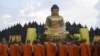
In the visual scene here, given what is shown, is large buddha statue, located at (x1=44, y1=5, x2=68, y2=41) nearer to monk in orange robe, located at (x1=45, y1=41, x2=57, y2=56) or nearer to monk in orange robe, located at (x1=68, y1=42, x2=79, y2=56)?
monk in orange robe, located at (x1=68, y1=42, x2=79, y2=56)

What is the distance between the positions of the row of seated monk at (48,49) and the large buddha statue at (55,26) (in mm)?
3709

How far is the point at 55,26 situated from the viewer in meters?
30.6

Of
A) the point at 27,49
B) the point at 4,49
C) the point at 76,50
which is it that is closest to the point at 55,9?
the point at 76,50

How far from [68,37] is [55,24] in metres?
1.63

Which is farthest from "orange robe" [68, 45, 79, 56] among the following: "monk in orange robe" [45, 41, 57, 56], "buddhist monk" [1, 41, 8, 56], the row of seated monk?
"buddhist monk" [1, 41, 8, 56]

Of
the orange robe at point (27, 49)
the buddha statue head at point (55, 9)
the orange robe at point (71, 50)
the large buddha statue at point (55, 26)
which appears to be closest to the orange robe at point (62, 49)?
the orange robe at point (71, 50)

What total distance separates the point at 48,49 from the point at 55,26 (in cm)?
518

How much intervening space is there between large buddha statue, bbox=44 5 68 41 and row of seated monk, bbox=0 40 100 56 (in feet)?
12.2

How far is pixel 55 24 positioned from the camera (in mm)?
30719

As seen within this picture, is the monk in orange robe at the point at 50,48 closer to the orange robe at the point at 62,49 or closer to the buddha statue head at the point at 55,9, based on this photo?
the orange robe at the point at 62,49

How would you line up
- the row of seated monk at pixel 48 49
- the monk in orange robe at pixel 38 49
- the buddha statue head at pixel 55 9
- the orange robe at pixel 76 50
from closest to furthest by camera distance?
the monk in orange robe at pixel 38 49, the row of seated monk at pixel 48 49, the orange robe at pixel 76 50, the buddha statue head at pixel 55 9

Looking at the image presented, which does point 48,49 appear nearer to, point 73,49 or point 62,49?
point 62,49

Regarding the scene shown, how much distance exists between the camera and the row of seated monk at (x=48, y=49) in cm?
2555

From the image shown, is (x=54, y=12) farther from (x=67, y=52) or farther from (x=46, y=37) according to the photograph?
(x=67, y=52)
